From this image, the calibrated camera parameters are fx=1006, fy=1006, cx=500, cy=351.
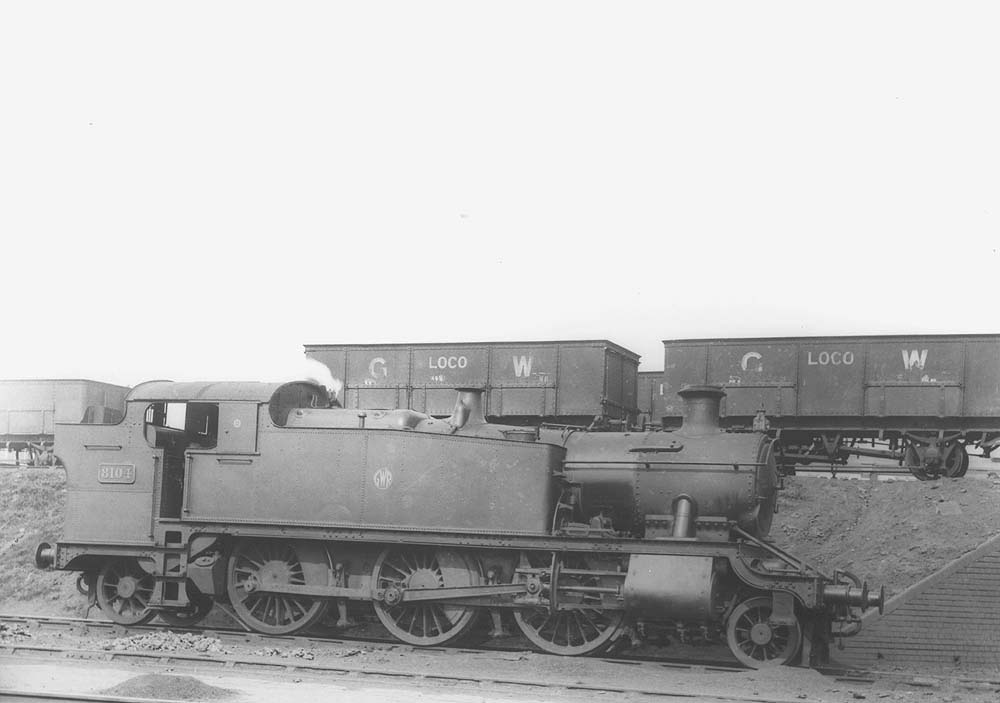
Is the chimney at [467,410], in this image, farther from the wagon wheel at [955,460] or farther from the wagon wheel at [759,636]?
the wagon wheel at [955,460]

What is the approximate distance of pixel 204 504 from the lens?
11.1 metres

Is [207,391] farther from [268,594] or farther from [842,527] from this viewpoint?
[842,527]

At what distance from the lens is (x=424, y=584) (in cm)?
1056

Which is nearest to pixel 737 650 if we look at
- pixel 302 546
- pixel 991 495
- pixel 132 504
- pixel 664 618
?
pixel 664 618

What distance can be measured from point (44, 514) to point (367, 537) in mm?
9230

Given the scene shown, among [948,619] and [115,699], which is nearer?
[115,699]

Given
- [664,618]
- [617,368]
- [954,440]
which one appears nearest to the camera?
[664,618]

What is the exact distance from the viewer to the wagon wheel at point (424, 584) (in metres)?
10.5

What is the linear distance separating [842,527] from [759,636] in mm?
7474

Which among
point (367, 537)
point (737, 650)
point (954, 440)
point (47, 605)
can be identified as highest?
point (954, 440)

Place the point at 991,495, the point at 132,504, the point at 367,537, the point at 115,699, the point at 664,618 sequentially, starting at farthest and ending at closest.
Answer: the point at 991,495 < the point at 132,504 < the point at 367,537 < the point at 664,618 < the point at 115,699

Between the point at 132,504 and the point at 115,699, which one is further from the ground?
the point at 132,504

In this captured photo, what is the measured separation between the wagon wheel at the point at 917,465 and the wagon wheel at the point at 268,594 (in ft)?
34.8

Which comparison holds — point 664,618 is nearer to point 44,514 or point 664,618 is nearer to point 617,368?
point 617,368
